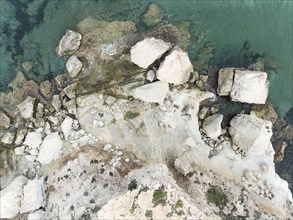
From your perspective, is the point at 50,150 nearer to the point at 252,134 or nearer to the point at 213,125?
the point at 213,125

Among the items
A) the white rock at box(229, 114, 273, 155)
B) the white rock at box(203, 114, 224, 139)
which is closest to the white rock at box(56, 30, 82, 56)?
the white rock at box(203, 114, 224, 139)

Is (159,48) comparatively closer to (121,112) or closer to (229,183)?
(121,112)

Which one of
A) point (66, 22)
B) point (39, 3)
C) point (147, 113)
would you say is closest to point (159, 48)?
point (147, 113)

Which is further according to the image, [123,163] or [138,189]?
[123,163]

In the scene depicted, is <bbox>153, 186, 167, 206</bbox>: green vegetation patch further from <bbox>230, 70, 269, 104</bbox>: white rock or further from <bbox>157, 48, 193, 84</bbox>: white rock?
<bbox>230, 70, 269, 104</bbox>: white rock

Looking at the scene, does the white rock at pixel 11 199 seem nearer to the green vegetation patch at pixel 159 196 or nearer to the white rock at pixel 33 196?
the white rock at pixel 33 196

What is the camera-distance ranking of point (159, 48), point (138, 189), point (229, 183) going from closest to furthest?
point (138, 189), point (229, 183), point (159, 48)

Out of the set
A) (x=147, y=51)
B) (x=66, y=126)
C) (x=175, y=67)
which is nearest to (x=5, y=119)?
(x=66, y=126)
